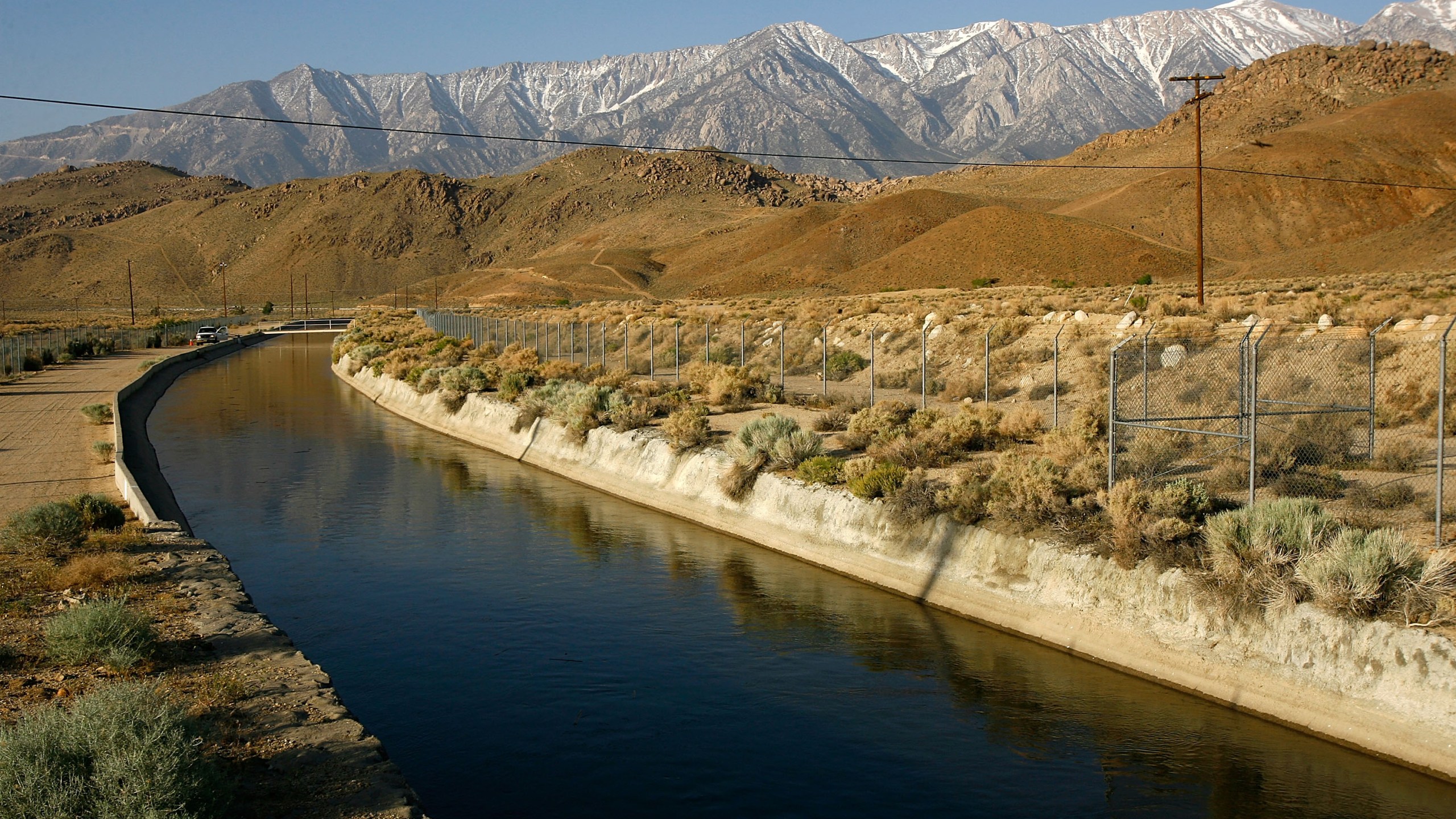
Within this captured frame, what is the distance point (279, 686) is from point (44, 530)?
258 inches

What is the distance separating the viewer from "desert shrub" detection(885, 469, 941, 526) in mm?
16703

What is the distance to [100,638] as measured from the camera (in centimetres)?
1015

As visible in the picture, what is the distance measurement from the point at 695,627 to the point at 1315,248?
6318 centimetres

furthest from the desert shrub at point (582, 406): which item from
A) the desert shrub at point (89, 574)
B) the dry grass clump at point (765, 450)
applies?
the desert shrub at point (89, 574)

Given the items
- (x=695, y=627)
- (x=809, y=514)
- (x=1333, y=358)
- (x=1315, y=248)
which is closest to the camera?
(x=695, y=627)

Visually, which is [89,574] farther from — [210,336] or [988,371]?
[210,336]

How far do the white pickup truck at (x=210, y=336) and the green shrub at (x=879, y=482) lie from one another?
72.4 metres

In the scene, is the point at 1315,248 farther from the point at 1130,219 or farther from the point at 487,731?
the point at 487,731

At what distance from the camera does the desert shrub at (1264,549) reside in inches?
467

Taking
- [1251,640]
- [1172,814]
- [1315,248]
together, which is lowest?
[1172,814]

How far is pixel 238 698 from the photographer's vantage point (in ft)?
32.1

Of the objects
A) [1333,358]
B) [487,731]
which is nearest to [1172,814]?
[487,731]

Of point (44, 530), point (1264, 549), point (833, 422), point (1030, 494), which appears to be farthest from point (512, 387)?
point (1264, 549)

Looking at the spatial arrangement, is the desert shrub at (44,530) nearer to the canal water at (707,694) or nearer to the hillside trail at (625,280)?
the canal water at (707,694)
